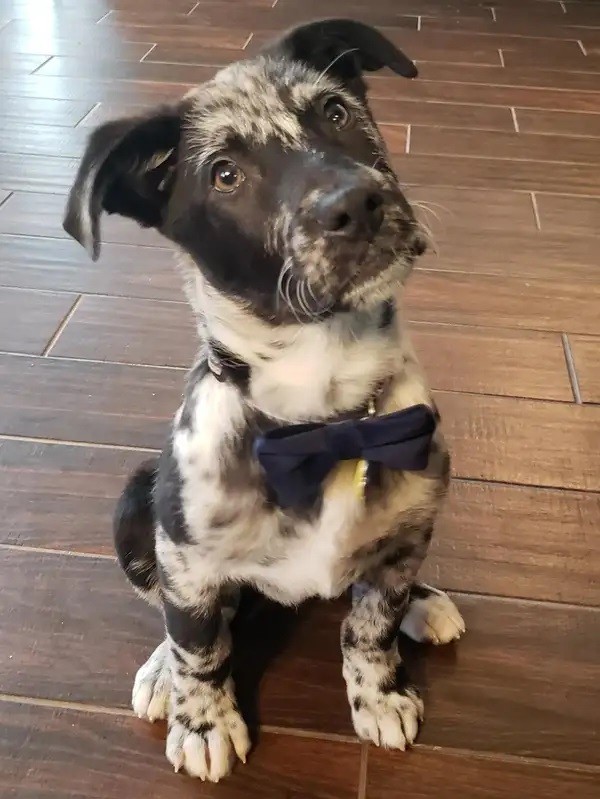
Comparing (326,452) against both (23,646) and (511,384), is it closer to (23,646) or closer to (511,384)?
(23,646)

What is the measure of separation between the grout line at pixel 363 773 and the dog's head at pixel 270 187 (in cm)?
72

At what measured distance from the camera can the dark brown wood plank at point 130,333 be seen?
212cm

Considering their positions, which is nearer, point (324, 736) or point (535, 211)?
point (324, 736)

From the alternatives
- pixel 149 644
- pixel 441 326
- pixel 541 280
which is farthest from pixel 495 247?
pixel 149 644

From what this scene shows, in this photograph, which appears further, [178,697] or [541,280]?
[541,280]

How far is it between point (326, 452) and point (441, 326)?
1.15m

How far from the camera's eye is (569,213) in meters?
2.66

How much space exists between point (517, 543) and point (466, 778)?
468 millimetres

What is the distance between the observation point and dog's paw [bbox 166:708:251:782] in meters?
1.35

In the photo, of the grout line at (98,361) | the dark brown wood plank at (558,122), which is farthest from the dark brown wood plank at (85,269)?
the dark brown wood plank at (558,122)

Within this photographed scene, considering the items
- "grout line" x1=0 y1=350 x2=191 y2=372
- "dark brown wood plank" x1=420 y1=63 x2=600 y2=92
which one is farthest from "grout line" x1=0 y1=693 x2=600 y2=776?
"dark brown wood plank" x1=420 y1=63 x2=600 y2=92

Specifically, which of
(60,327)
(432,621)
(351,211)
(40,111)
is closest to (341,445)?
(351,211)

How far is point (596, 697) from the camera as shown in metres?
1.46

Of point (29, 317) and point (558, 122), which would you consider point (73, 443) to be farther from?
point (558, 122)
